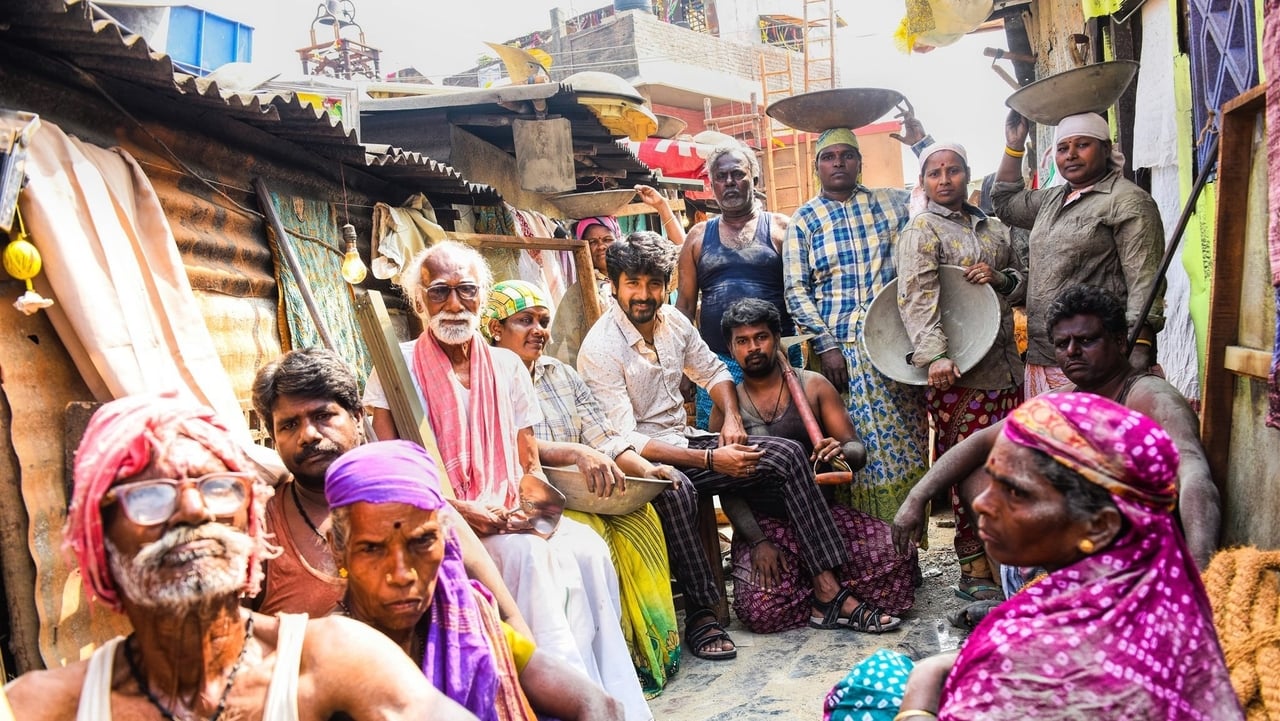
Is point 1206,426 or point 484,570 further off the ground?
point 1206,426

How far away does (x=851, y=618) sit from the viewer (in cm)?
516

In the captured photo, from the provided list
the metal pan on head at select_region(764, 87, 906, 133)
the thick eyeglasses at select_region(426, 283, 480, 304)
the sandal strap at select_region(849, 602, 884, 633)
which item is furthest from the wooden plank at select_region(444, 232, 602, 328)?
the sandal strap at select_region(849, 602, 884, 633)

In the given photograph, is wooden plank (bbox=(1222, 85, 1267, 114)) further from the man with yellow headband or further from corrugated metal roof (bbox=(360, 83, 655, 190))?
corrugated metal roof (bbox=(360, 83, 655, 190))

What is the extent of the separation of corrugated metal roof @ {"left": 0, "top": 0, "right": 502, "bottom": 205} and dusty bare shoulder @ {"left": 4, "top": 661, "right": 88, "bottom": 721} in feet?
6.69

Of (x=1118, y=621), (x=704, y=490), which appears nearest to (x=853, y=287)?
(x=704, y=490)

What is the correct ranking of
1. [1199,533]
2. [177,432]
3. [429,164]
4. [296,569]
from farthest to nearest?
[429,164] < [1199,533] < [296,569] < [177,432]

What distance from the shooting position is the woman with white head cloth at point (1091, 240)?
478cm

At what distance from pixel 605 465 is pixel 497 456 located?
1.71 feet

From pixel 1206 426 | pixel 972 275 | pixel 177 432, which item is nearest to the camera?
pixel 177 432

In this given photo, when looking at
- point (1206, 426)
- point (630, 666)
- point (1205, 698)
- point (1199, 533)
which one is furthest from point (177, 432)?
point (1206, 426)

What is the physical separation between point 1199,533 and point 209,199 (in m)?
4.15

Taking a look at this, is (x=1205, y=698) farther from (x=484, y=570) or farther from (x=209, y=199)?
(x=209, y=199)

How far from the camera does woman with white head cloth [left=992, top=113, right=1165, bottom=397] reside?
478 cm

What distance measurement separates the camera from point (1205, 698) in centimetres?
196
